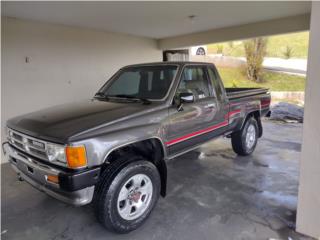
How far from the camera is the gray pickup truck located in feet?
7.33

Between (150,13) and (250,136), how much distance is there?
10.3 ft

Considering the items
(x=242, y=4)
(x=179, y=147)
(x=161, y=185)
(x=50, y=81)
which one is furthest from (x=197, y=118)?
(x=50, y=81)

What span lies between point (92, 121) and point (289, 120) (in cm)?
761

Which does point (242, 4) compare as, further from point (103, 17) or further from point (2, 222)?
point (2, 222)

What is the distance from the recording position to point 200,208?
3066mm

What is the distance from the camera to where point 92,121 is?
8.00 feet

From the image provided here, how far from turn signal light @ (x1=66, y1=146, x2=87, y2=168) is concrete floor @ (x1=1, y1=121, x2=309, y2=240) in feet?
3.05

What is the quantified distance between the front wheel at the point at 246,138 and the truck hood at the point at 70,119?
2.47m

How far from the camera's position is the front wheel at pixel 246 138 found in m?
4.72

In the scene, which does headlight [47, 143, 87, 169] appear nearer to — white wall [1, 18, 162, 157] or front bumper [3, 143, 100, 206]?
front bumper [3, 143, 100, 206]

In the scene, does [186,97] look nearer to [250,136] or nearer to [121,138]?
[121,138]

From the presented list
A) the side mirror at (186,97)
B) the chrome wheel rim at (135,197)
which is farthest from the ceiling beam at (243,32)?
the chrome wheel rim at (135,197)

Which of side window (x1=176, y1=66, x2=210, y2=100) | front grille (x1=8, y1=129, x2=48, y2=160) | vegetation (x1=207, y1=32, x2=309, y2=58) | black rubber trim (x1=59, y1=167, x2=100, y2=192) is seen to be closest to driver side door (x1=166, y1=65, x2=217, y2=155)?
side window (x1=176, y1=66, x2=210, y2=100)

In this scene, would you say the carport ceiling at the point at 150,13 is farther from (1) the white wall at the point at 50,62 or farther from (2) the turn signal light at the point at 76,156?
(2) the turn signal light at the point at 76,156
